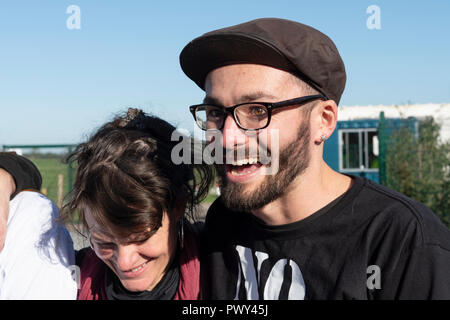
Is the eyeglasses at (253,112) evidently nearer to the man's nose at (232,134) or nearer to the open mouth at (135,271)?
the man's nose at (232,134)

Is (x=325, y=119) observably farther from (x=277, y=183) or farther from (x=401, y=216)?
(x=401, y=216)

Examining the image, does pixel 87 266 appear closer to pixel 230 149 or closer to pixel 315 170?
pixel 230 149

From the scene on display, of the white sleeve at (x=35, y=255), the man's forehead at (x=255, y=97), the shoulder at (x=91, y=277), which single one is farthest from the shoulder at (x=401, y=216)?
the white sleeve at (x=35, y=255)

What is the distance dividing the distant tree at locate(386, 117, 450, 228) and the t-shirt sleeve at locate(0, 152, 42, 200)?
5828mm

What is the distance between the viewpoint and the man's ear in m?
1.86

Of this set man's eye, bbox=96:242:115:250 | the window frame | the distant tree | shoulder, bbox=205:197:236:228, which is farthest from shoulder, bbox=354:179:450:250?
the window frame

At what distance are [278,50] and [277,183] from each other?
51cm

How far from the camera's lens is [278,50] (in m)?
1.67

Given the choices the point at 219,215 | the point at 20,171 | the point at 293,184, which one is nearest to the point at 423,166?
the point at 219,215

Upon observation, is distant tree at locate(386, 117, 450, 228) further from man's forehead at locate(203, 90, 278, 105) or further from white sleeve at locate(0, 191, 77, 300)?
white sleeve at locate(0, 191, 77, 300)

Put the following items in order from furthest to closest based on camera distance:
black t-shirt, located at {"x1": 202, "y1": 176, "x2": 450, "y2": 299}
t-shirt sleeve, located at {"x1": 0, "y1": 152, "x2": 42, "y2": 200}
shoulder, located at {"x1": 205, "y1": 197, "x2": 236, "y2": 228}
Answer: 1. t-shirt sleeve, located at {"x1": 0, "y1": 152, "x2": 42, "y2": 200}
2. shoulder, located at {"x1": 205, "y1": 197, "x2": 236, "y2": 228}
3. black t-shirt, located at {"x1": 202, "y1": 176, "x2": 450, "y2": 299}

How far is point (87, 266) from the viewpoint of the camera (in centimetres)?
209

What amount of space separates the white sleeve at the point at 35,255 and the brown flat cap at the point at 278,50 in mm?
1073
